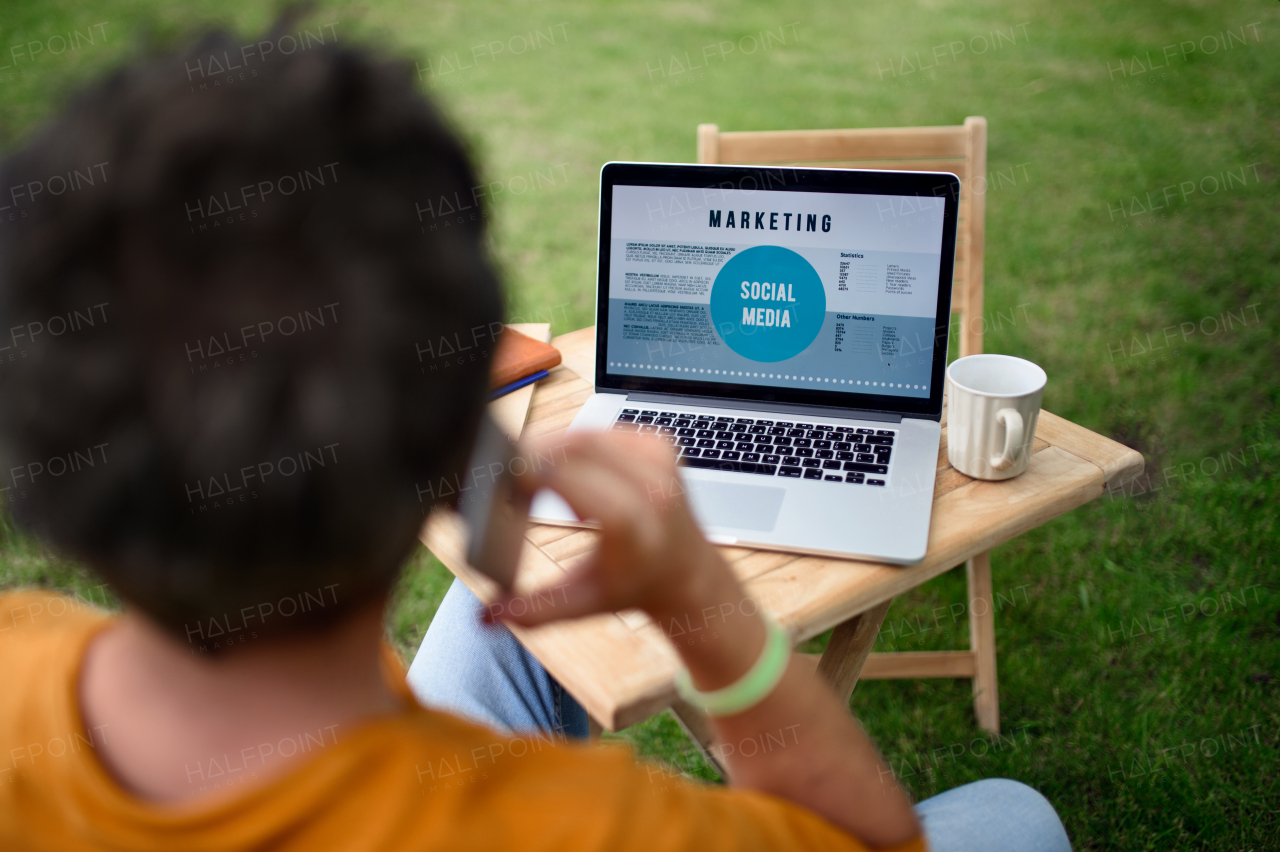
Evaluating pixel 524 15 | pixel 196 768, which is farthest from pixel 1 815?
pixel 524 15

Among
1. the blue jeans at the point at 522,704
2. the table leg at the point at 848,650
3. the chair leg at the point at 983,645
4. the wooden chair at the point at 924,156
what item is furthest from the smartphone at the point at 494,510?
the chair leg at the point at 983,645

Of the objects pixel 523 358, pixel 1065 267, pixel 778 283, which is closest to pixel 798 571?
pixel 778 283

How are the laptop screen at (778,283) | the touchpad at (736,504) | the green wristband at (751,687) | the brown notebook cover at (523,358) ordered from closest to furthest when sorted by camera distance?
the green wristband at (751,687), the touchpad at (736,504), the laptop screen at (778,283), the brown notebook cover at (523,358)

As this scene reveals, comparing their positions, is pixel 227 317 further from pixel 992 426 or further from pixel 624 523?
pixel 992 426

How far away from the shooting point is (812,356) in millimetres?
1457

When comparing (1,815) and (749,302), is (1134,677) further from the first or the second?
(1,815)

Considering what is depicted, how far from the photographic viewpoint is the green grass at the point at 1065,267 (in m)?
2.06

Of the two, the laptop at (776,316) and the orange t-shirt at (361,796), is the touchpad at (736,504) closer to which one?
the laptop at (776,316)

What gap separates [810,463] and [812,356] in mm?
223

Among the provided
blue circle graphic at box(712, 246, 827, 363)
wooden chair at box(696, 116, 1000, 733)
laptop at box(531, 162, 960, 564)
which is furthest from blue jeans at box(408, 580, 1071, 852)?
wooden chair at box(696, 116, 1000, 733)

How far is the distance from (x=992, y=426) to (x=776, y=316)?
15.2 inches

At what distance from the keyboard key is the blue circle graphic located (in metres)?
0.24

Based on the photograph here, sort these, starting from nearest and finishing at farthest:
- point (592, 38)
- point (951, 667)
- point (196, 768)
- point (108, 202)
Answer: point (108, 202)
point (196, 768)
point (951, 667)
point (592, 38)

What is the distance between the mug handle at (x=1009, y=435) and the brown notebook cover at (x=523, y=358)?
2.38 feet
